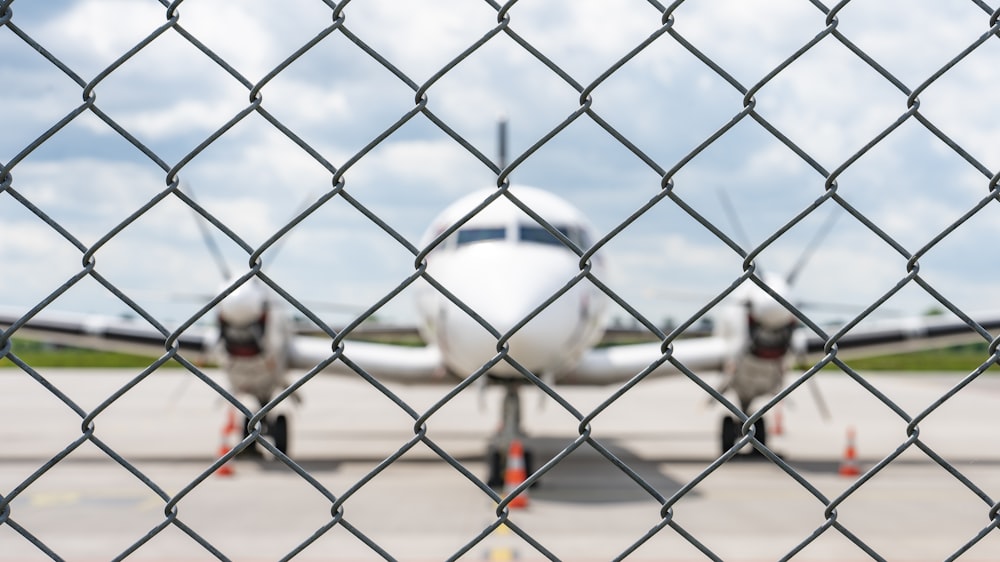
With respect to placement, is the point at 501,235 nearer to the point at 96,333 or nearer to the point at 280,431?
the point at 280,431

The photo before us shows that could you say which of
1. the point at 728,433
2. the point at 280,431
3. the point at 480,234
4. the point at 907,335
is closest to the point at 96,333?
the point at 280,431

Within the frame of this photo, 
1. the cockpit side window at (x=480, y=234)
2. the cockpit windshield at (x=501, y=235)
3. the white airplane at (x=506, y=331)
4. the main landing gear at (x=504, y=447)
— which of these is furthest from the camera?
the cockpit side window at (x=480, y=234)

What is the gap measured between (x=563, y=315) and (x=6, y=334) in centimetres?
732

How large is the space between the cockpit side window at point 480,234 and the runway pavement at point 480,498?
1.60 meters

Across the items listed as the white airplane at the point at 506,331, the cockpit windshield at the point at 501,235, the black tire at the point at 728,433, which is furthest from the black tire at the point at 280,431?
the black tire at the point at 728,433

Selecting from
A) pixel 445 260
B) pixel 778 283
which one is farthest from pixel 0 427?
pixel 778 283

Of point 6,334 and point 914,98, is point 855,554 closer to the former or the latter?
point 914,98

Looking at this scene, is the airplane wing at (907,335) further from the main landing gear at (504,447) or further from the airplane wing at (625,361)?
the main landing gear at (504,447)

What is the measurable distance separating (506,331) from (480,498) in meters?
1.62

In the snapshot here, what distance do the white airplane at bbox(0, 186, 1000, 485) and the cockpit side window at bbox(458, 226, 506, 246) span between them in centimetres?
3

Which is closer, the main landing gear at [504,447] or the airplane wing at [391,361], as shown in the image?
the main landing gear at [504,447]

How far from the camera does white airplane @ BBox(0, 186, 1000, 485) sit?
844 centimetres

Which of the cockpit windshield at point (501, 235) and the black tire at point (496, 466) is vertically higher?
the cockpit windshield at point (501, 235)

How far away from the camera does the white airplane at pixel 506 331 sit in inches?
332
